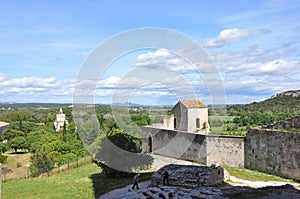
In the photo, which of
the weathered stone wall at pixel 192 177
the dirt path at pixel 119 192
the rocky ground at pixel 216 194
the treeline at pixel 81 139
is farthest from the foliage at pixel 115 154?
the rocky ground at pixel 216 194

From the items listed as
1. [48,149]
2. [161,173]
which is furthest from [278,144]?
[48,149]

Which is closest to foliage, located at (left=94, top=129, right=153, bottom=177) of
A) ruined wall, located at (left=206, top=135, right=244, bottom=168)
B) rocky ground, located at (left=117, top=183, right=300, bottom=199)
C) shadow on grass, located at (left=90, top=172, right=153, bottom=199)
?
shadow on grass, located at (left=90, top=172, right=153, bottom=199)

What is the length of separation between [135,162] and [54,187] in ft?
17.0

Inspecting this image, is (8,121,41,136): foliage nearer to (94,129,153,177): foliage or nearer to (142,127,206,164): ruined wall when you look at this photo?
(142,127,206,164): ruined wall

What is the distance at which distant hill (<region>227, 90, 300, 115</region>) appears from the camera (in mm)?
53156

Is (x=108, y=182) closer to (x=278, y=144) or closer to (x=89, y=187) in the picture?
(x=89, y=187)

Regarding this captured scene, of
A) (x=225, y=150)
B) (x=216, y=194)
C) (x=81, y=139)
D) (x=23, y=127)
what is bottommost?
(x=23, y=127)

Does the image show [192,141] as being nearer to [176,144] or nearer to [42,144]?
[176,144]

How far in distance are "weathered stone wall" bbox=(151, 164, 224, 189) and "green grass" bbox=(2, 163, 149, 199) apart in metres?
2.38

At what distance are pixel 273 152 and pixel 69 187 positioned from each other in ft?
39.5

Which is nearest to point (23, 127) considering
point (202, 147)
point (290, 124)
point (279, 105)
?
point (279, 105)

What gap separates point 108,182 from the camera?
59.5ft

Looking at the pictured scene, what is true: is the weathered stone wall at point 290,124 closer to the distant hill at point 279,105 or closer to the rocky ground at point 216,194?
the rocky ground at point 216,194

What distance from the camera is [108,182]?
18.1 meters
